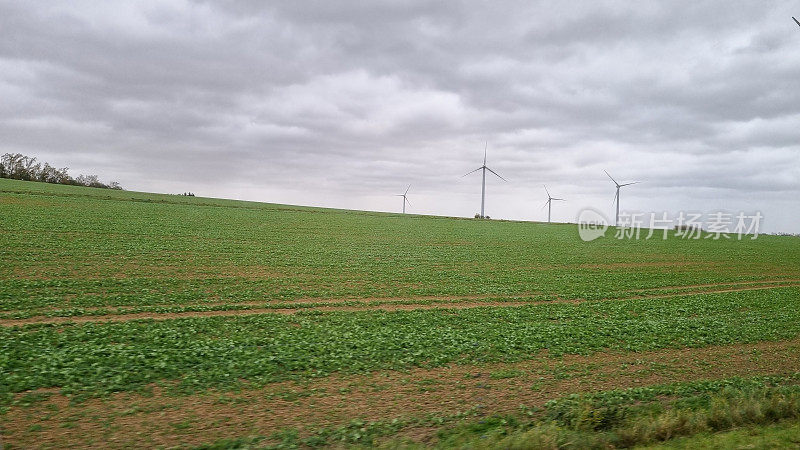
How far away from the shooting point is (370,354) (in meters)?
16.2

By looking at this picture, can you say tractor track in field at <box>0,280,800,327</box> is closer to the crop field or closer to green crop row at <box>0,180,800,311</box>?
the crop field

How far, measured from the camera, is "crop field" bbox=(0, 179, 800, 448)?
10250 mm

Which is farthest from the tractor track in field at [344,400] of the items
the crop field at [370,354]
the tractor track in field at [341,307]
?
the tractor track in field at [341,307]

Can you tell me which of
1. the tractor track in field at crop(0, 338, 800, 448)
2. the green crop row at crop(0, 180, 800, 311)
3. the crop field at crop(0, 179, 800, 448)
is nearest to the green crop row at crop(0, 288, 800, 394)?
the crop field at crop(0, 179, 800, 448)

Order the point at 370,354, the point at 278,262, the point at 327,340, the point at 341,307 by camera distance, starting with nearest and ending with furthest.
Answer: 1. the point at 370,354
2. the point at 327,340
3. the point at 341,307
4. the point at 278,262

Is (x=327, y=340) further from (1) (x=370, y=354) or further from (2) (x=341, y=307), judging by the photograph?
(2) (x=341, y=307)

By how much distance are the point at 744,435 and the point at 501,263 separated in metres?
35.5

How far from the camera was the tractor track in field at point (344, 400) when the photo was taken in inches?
402

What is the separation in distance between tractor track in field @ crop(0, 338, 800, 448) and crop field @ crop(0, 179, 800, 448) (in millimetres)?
64

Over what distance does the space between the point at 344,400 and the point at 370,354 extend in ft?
12.4

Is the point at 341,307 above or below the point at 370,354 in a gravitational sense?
above

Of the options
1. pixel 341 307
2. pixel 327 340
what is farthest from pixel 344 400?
pixel 341 307

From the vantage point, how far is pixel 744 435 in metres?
8.71

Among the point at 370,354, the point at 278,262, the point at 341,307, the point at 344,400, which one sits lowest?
the point at 344,400
